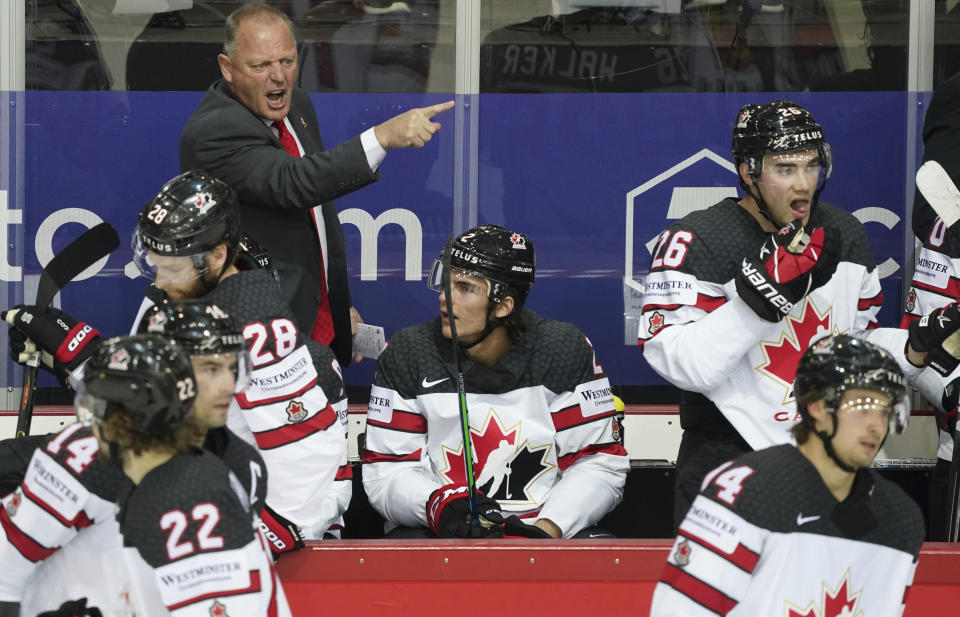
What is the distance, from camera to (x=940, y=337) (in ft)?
9.55

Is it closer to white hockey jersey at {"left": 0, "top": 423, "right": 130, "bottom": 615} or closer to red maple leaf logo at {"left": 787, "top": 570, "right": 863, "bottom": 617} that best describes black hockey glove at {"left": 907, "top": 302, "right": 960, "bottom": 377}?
red maple leaf logo at {"left": 787, "top": 570, "right": 863, "bottom": 617}

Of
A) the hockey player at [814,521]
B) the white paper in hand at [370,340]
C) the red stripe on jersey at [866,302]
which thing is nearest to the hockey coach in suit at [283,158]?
the white paper in hand at [370,340]

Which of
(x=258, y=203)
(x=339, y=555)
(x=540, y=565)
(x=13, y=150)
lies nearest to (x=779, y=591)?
(x=540, y=565)

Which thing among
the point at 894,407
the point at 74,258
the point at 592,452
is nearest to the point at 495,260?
the point at 592,452

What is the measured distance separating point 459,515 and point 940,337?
1.05 metres

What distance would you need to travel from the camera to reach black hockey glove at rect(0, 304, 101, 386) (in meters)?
2.92

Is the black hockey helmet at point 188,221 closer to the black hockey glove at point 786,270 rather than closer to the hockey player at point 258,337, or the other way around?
the hockey player at point 258,337

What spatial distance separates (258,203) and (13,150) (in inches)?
50.3

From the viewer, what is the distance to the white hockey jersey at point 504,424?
324 centimetres

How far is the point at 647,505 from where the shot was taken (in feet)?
11.7

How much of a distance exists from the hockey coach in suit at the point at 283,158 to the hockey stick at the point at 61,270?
14.9 inches

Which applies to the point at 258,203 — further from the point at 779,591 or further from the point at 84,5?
the point at 779,591

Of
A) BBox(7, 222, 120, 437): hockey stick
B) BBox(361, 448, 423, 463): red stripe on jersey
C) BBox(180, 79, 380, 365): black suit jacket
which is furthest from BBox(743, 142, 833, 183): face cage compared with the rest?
BBox(7, 222, 120, 437): hockey stick

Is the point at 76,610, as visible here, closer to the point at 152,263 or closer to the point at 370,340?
the point at 152,263
